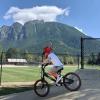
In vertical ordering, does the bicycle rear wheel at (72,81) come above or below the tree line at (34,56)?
below

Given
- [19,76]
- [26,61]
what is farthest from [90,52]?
[26,61]

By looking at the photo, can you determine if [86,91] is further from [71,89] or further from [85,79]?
[85,79]

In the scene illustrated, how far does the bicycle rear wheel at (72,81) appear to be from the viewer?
477 inches

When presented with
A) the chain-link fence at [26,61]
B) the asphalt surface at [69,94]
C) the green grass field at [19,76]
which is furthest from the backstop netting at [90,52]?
the green grass field at [19,76]

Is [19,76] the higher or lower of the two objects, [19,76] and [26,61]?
the lower

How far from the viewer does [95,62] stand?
20094 mm

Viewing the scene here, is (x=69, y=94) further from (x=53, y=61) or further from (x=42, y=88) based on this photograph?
(x=53, y=61)

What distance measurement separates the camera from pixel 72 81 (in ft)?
39.6

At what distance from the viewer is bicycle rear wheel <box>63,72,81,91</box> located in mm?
12106

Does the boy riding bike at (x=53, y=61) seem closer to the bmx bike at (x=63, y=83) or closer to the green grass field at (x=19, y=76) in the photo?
→ the bmx bike at (x=63, y=83)

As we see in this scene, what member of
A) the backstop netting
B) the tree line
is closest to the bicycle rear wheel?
the backstop netting

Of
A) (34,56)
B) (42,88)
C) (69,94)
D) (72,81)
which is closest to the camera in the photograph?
(69,94)

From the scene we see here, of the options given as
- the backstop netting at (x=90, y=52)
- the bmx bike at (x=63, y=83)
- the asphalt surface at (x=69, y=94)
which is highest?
the backstop netting at (x=90, y=52)

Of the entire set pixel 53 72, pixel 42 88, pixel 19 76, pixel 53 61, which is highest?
pixel 53 61
